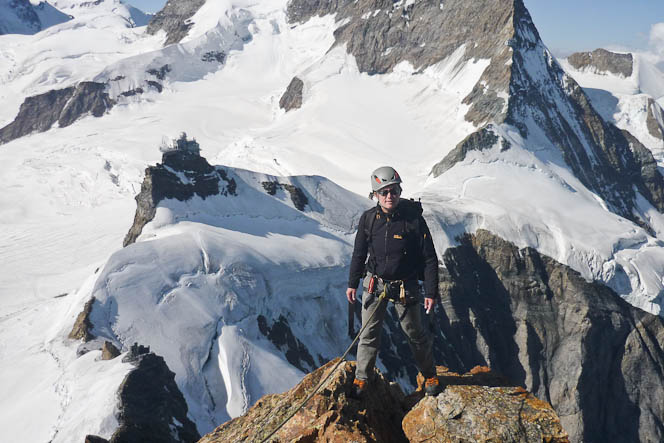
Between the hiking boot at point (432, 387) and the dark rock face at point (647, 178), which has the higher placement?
the hiking boot at point (432, 387)

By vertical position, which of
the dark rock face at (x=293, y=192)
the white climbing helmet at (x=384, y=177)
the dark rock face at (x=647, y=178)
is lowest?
the dark rock face at (x=647, y=178)

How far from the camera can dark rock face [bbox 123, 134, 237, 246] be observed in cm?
3600

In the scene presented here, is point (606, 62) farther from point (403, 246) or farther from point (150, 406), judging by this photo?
point (403, 246)

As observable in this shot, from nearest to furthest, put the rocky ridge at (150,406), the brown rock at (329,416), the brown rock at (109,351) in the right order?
the brown rock at (329,416) → the rocky ridge at (150,406) → the brown rock at (109,351)

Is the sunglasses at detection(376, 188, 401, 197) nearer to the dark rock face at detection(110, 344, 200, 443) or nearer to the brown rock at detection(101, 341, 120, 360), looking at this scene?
the dark rock face at detection(110, 344, 200, 443)

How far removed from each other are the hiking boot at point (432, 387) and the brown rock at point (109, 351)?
17534 mm

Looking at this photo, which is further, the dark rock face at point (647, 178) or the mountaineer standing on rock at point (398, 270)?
the dark rock face at point (647, 178)

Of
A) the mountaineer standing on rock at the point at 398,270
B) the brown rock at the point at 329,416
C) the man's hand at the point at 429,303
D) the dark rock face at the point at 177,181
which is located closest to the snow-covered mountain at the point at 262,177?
the dark rock face at the point at 177,181

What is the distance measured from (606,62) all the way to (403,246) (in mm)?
138472

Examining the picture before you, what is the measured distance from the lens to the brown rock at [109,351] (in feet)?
74.2

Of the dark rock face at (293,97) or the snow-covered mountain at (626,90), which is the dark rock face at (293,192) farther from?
the snow-covered mountain at (626,90)

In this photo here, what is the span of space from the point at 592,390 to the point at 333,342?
2490cm

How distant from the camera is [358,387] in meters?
9.20

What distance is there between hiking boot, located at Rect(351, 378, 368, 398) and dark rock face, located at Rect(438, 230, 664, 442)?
34.8 meters
